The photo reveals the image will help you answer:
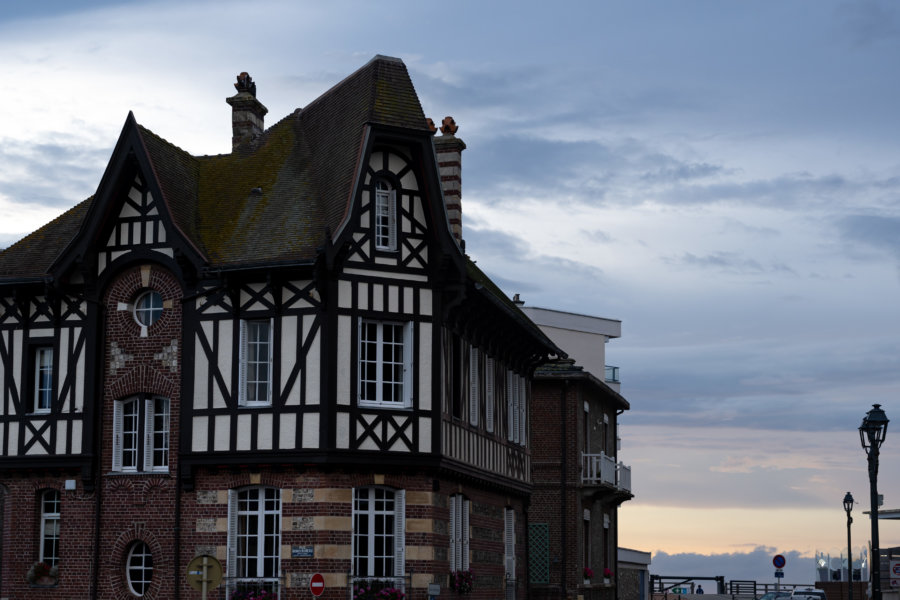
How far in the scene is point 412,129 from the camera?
1095 inches

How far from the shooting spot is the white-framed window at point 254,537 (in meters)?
26.4

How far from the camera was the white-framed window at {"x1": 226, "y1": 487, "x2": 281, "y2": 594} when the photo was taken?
2642 centimetres

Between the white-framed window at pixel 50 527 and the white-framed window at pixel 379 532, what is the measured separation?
6.50 meters

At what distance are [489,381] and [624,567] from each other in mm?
25034

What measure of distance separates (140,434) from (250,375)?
106 inches

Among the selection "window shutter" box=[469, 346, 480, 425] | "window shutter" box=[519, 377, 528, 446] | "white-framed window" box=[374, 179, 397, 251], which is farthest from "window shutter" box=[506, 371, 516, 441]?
"white-framed window" box=[374, 179, 397, 251]

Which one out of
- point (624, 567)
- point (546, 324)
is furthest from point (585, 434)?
point (624, 567)

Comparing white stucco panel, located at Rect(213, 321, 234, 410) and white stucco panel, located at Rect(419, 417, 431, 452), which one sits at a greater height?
white stucco panel, located at Rect(213, 321, 234, 410)

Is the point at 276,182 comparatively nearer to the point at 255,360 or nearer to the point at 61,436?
the point at 255,360

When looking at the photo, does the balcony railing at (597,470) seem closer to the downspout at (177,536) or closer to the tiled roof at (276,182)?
the tiled roof at (276,182)

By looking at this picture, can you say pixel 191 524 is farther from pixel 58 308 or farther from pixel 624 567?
pixel 624 567

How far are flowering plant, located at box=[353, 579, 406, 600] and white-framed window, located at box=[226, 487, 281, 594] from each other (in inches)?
60.9

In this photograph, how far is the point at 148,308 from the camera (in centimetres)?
2844

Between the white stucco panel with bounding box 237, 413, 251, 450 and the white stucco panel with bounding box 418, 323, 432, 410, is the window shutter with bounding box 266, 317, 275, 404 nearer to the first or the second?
the white stucco panel with bounding box 237, 413, 251, 450
